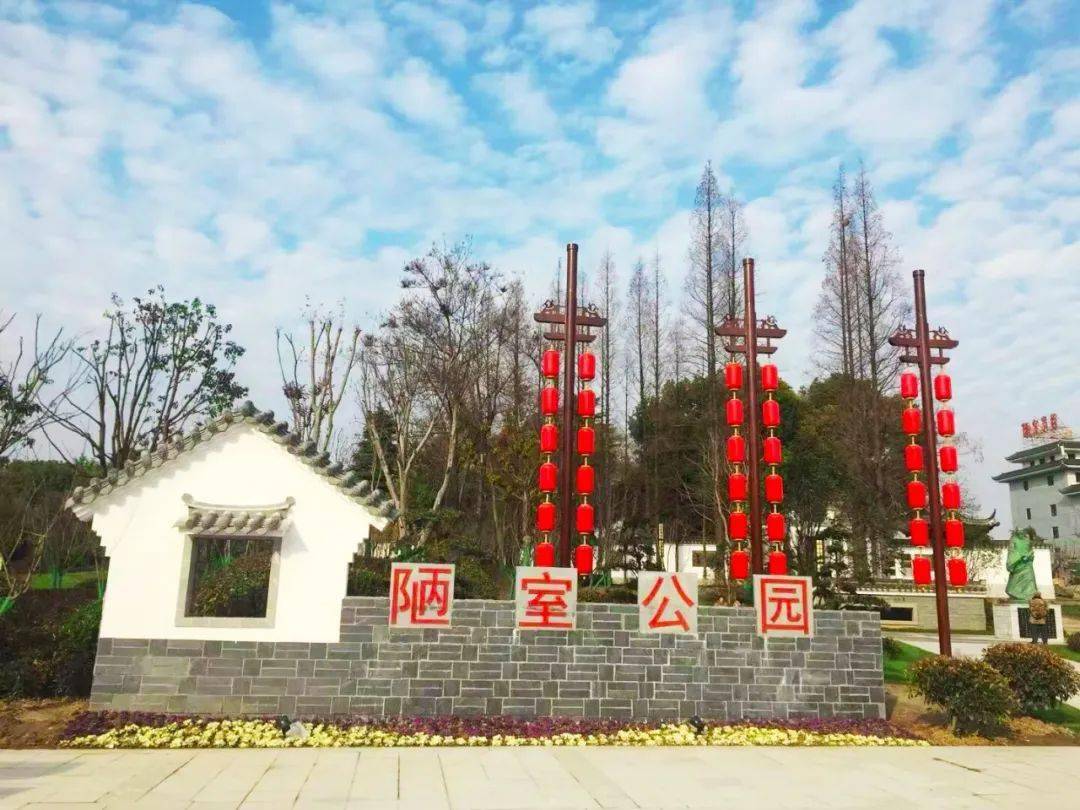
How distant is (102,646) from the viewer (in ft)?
22.1

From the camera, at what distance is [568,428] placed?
852cm

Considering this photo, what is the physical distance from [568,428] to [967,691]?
4663 millimetres

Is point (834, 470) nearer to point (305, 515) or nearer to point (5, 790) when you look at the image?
point (305, 515)

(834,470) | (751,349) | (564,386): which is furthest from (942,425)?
(834,470)

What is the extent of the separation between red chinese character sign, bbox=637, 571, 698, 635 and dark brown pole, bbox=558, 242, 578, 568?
1.10 m

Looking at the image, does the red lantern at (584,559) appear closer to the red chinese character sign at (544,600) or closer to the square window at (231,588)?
the red chinese character sign at (544,600)

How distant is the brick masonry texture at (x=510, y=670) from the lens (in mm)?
6727

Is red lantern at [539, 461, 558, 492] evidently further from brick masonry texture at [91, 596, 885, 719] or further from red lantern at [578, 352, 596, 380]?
brick masonry texture at [91, 596, 885, 719]

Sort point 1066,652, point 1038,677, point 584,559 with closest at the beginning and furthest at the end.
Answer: point 1038,677 → point 584,559 → point 1066,652

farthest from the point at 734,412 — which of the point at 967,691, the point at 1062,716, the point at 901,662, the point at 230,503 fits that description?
the point at 230,503

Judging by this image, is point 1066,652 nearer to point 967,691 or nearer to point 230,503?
point 967,691

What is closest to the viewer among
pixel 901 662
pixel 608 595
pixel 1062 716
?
pixel 1062 716

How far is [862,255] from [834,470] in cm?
571

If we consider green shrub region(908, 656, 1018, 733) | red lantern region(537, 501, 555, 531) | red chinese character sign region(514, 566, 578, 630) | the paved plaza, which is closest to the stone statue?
green shrub region(908, 656, 1018, 733)
